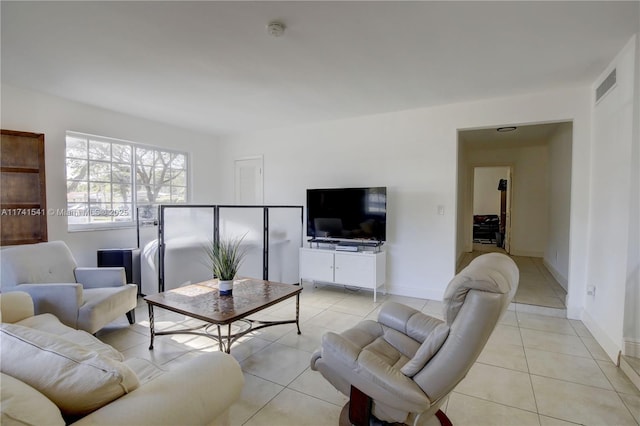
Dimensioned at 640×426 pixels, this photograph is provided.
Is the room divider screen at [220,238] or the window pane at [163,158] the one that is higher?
the window pane at [163,158]

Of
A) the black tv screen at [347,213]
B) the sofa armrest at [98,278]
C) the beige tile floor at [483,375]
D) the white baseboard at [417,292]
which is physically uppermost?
Answer: the black tv screen at [347,213]

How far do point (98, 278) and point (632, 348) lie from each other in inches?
186

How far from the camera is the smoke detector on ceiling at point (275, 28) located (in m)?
2.14

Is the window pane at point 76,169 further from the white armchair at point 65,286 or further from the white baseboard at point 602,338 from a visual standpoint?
the white baseboard at point 602,338

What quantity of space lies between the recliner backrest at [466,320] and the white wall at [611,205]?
195 cm

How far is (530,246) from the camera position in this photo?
677 centimetres

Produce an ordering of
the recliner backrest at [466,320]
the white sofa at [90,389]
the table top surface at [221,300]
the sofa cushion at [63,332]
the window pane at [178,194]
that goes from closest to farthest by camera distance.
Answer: the white sofa at [90,389] < the recliner backrest at [466,320] < the sofa cushion at [63,332] < the table top surface at [221,300] < the window pane at [178,194]

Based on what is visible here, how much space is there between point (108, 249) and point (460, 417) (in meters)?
4.34

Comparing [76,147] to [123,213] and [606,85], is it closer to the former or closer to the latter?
[123,213]

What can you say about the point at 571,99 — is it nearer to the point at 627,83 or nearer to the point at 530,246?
the point at 627,83

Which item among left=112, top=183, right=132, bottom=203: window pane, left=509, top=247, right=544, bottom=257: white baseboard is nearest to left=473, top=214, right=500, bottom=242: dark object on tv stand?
left=509, top=247, right=544, bottom=257: white baseboard

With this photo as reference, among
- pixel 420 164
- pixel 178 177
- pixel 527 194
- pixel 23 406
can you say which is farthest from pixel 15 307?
pixel 527 194

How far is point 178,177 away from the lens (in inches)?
210

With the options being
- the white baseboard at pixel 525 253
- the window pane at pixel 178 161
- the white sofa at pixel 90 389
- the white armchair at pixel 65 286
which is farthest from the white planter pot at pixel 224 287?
the white baseboard at pixel 525 253
